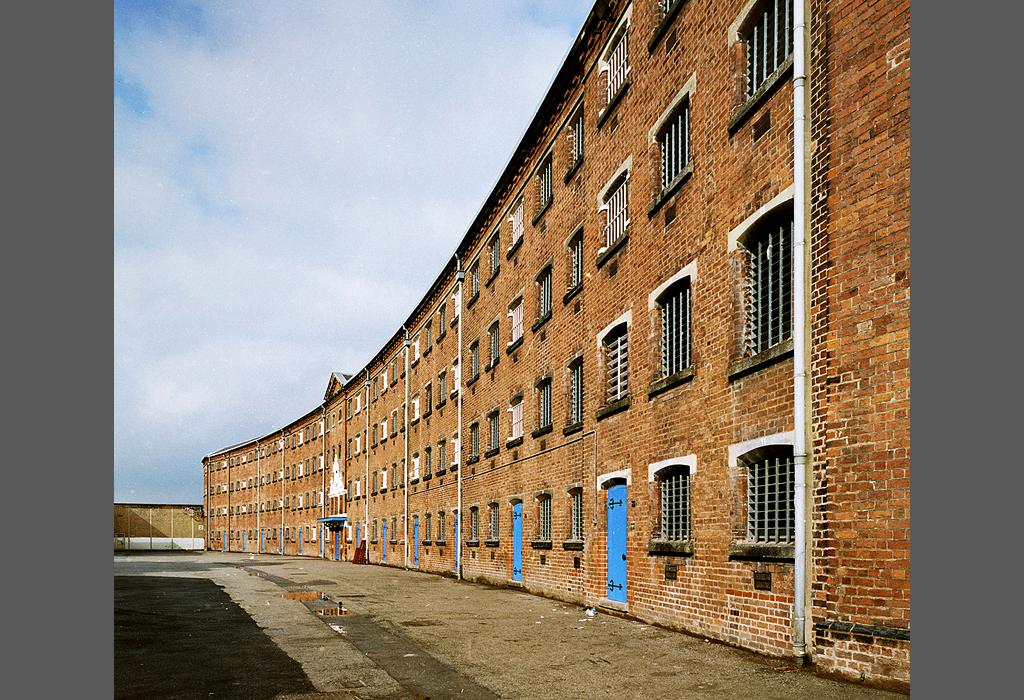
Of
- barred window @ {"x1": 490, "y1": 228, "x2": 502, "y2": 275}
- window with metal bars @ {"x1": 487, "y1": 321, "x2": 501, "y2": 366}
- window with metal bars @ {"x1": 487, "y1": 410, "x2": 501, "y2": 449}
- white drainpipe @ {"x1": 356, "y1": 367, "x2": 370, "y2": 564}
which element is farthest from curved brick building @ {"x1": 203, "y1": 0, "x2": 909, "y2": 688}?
white drainpipe @ {"x1": 356, "y1": 367, "x2": 370, "y2": 564}

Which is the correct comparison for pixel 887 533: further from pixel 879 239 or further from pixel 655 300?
pixel 655 300

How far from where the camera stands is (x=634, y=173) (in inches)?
654

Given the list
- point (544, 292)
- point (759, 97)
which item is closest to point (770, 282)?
point (759, 97)

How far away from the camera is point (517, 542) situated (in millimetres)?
24656

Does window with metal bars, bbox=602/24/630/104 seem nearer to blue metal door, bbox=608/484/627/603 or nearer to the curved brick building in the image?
the curved brick building

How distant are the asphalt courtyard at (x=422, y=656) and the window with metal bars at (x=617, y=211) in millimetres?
7495

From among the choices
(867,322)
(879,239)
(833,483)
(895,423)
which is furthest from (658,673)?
(879,239)

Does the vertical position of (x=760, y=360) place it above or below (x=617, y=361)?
below

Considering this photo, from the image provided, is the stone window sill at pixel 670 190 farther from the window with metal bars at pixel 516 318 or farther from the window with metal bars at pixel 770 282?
the window with metal bars at pixel 516 318

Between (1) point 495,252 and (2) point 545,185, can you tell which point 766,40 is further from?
(1) point 495,252

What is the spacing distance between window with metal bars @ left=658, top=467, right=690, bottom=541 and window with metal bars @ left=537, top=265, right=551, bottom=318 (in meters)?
8.83

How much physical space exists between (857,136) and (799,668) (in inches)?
231

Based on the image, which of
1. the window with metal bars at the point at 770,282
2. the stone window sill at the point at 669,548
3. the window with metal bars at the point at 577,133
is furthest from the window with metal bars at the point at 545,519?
Answer: the window with metal bars at the point at 770,282

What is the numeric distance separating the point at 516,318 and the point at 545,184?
4.17 metres
